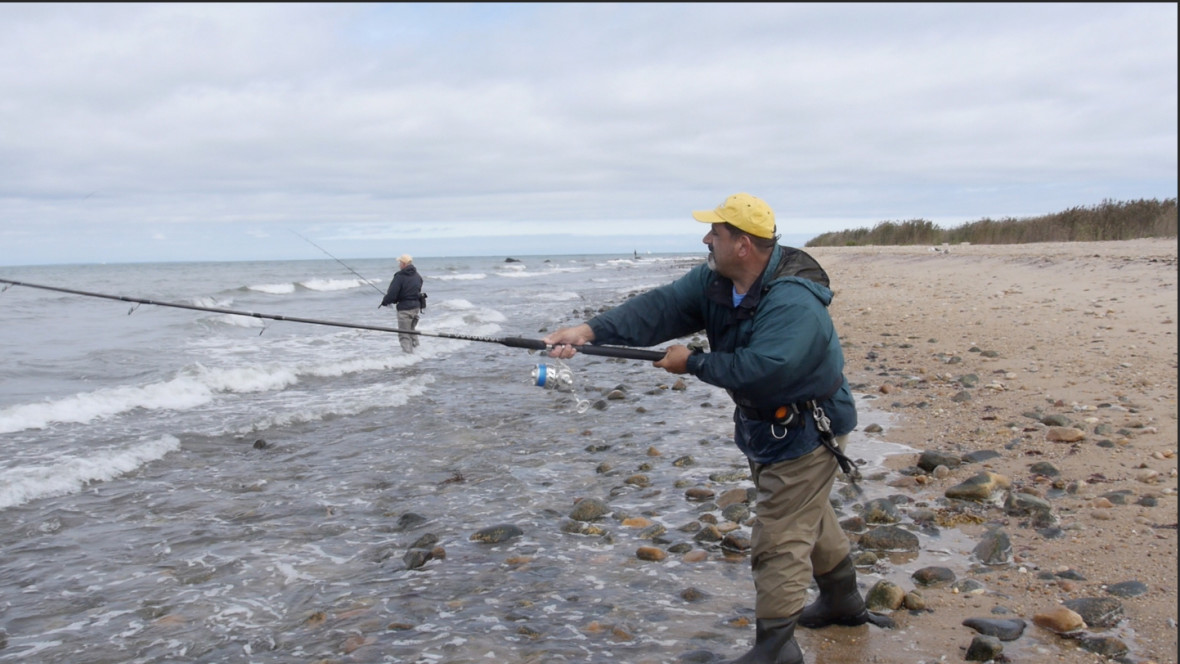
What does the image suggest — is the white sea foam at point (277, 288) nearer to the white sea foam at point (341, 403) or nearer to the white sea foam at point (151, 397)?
the white sea foam at point (151, 397)

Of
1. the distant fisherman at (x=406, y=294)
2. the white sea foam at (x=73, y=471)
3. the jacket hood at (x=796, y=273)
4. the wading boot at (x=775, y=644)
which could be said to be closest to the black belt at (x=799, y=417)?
the jacket hood at (x=796, y=273)

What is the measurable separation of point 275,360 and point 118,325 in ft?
30.6

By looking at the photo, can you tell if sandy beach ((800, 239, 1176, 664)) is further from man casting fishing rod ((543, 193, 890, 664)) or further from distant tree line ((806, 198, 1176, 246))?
distant tree line ((806, 198, 1176, 246))

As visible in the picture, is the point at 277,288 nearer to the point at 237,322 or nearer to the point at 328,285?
the point at 328,285

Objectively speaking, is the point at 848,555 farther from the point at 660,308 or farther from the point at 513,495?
the point at 513,495

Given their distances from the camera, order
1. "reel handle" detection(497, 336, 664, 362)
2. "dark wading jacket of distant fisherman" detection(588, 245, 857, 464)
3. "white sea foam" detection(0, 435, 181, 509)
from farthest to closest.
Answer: "white sea foam" detection(0, 435, 181, 509) < "reel handle" detection(497, 336, 664, 362) < "dark wading jacket of distant fisherman" detection(588, 245, 857, 464)

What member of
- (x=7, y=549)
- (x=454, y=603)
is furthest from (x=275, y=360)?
(x=454, y=603)

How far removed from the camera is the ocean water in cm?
466

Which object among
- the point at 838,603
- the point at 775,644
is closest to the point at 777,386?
the point at 775,644

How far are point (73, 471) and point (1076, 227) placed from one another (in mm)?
28038

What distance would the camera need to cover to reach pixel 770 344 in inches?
138

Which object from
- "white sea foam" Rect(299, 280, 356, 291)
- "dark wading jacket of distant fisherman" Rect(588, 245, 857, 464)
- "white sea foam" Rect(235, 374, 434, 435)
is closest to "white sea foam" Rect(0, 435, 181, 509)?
"white sea foam" Rect(235, 374, 434, 435)

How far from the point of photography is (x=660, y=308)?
425 cm

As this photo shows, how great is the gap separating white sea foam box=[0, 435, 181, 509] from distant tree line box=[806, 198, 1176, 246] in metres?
23.9
